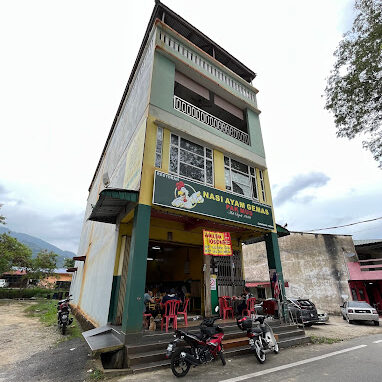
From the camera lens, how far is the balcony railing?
9211 mm

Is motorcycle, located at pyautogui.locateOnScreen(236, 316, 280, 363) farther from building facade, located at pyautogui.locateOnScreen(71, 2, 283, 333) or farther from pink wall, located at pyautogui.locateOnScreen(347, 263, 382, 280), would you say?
pink wall, located at pyautogui.locateOnScreen(347, 263, 382, 280)

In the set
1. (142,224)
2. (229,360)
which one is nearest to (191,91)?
(142,224)

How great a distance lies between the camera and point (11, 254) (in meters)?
26.9

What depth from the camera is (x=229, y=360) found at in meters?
5.65

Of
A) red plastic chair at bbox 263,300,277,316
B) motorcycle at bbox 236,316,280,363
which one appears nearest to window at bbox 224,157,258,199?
red plastic chair at bbox 263,300,277,316

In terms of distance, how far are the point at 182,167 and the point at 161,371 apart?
19.8 feet

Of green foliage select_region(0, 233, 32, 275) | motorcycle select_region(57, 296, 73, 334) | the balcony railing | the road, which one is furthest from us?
green foliage select_region(0, 233, 32, 275)

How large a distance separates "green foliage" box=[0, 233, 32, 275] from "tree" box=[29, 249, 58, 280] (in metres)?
1.85

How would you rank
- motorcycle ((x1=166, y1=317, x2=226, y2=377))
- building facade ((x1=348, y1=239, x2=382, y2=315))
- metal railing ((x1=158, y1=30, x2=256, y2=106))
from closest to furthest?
1. motorcycle ((x1=166, y1=317, x2=226, y2=377))
2. metal railing ((x1=158, y1=30, x2=256, y2=106))
3. building facade ((x1=348, y1=239, x2=382, y2=315))

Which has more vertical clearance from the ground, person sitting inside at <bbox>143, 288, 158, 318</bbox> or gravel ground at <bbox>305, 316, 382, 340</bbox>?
person sitting inside at <bbox>143, 288, 158, 318</bbox>

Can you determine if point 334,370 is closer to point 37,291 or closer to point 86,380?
point 86,380

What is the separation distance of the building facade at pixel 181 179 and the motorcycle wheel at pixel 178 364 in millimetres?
1339

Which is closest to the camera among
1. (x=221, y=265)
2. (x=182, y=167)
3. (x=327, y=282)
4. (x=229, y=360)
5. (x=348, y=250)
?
(x=229, y=360)

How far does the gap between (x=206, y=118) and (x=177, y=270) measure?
8.36 meters
